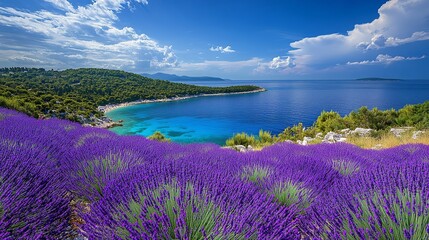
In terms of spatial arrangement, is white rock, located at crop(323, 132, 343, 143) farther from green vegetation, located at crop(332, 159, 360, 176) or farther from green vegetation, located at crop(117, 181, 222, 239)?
green vegetation, located at crop(117, 181, 222, 239)

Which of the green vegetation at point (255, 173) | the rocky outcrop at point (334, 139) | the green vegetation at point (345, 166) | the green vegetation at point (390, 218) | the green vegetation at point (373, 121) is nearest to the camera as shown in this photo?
the green vegetation at point (390, 218)

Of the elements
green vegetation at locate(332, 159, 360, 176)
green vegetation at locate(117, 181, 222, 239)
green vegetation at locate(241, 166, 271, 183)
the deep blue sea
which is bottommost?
the deep blue sea

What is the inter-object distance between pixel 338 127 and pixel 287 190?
634 inches

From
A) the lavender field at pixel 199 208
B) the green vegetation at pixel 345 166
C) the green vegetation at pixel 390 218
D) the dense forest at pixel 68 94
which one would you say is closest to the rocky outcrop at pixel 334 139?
the green vegetation at pixel 345 166

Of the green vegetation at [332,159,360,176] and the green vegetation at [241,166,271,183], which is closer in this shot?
the green vegetation at [241,166,271,183]

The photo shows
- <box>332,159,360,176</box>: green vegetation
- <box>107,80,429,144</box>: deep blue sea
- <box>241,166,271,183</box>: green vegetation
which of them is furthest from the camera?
<box>107,80,429,144</box>: deep blue sea

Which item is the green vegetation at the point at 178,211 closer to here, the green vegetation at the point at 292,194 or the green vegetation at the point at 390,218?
the green vegetation at the point at 390,218

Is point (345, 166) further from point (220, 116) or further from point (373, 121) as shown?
point (220, 116)

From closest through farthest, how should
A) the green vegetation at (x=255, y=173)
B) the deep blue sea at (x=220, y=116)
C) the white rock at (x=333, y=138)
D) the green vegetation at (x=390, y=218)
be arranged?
the green vegetation at (x=390, y=218)
the green vegetation at (x=255, y=173)
the white rock at (x=333, y=138)
the deep blue sea at (x=220, y=116)

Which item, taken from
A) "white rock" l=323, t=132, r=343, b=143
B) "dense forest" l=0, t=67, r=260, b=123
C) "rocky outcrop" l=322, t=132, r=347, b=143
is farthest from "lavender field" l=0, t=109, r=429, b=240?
"dense forest" l=0, t=67, r=260, b=123

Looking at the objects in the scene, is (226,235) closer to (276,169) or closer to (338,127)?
(276,169)

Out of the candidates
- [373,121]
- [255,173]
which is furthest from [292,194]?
[373,121]

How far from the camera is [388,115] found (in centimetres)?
1623

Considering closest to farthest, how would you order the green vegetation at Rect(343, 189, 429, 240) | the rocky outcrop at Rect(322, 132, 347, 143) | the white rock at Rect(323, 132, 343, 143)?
the green vegetation at Rect(343, 189, 429, 240) < the rocky outcrop at Rect(322, 132, 347, 143) < the white rock at Rect(323, 132, 343, 143)
